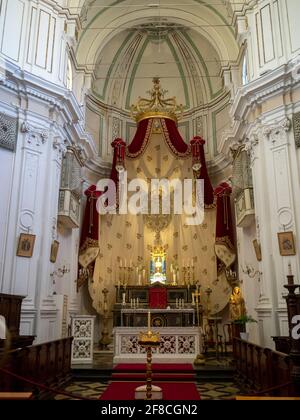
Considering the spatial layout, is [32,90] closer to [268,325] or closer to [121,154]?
[121,154]

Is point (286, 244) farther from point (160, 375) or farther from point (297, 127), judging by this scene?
point (160, 375)

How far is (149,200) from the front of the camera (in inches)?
545

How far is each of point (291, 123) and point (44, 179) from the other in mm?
5907

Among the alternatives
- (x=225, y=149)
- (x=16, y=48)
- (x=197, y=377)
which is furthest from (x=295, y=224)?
(x=16, y=48)

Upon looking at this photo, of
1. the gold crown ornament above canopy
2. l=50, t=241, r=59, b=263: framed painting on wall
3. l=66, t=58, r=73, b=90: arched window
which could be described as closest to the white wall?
l=50, t=241, r=59, b=263: framed painting on wall

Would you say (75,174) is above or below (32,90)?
below

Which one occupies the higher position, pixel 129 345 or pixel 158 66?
pixel 158 66

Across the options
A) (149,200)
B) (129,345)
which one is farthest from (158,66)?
(129,345)

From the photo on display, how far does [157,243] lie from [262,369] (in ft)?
26.6

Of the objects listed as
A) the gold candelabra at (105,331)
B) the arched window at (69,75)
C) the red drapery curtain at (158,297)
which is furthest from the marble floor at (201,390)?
the arched window at (69,75)

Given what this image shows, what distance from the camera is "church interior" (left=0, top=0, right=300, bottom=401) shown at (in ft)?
25.3

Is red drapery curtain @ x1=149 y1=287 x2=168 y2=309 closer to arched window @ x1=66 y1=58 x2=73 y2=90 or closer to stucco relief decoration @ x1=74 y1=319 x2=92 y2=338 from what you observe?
stucco relief decoration @ x1=74 y1=319 x2=92 y2=338

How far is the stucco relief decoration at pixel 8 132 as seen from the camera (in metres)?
8.99

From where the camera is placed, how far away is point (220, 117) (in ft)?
46.7
